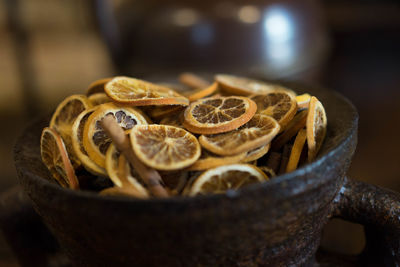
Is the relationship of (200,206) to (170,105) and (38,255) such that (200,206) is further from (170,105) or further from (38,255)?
(38,255)

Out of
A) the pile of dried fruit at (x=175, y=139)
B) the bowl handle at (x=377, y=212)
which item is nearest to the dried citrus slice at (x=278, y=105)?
the pile of dried fruit at (x=175, y=139)

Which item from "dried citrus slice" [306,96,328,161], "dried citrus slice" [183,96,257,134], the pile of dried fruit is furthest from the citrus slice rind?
"dried citrus slice" [306,96,328,161]

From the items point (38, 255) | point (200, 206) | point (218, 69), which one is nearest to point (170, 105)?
point (200, 206)

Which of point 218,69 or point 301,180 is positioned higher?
point 301,180

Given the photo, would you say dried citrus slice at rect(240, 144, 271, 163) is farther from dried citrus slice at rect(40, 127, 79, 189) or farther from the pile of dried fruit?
dried citrus slice at rect(40, 127, 79, 189)

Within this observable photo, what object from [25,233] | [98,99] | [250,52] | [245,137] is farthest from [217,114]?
[250,52]

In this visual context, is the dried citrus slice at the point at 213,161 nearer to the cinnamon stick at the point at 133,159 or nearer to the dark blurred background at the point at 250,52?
the cinnamon stick at the point at 133,159
